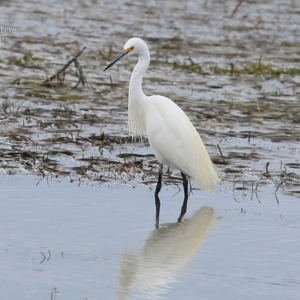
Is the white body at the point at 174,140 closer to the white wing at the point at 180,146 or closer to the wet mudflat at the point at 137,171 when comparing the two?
the white wing at the point at 180,146

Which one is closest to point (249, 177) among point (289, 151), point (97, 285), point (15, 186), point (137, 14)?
point (289, 151)

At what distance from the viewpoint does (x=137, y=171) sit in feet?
29.7

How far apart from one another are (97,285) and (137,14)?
14976mm

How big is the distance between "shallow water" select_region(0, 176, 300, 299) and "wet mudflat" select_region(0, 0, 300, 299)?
0.01 meters

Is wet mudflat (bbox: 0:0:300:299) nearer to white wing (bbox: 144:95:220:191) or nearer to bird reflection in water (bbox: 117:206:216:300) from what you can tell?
bird reflection in water (bbox: 117:206:216:300)

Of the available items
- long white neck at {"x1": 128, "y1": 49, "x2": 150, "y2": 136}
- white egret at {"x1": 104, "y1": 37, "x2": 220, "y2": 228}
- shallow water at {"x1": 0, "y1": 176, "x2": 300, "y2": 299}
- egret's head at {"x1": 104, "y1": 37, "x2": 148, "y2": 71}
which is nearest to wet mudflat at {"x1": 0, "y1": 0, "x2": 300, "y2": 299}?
shallow water at {"x1": 0, "y1": 176, "x2": 300, "y2": 299}

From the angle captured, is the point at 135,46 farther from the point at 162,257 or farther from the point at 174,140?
the point at 162,257

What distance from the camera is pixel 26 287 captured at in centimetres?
566

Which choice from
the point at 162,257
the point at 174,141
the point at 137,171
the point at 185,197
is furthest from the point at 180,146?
the point at 162,257

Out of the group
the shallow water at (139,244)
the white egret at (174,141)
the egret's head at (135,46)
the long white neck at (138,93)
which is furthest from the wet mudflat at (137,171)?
the egret's head at (135,46)

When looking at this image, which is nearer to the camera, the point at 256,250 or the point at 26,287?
the point at 26,287

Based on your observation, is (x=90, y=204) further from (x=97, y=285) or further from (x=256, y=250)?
(x=97, y=285)

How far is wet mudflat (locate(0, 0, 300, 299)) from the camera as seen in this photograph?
6086 millimetres

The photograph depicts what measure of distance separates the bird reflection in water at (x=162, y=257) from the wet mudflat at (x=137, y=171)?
1 centimetres
